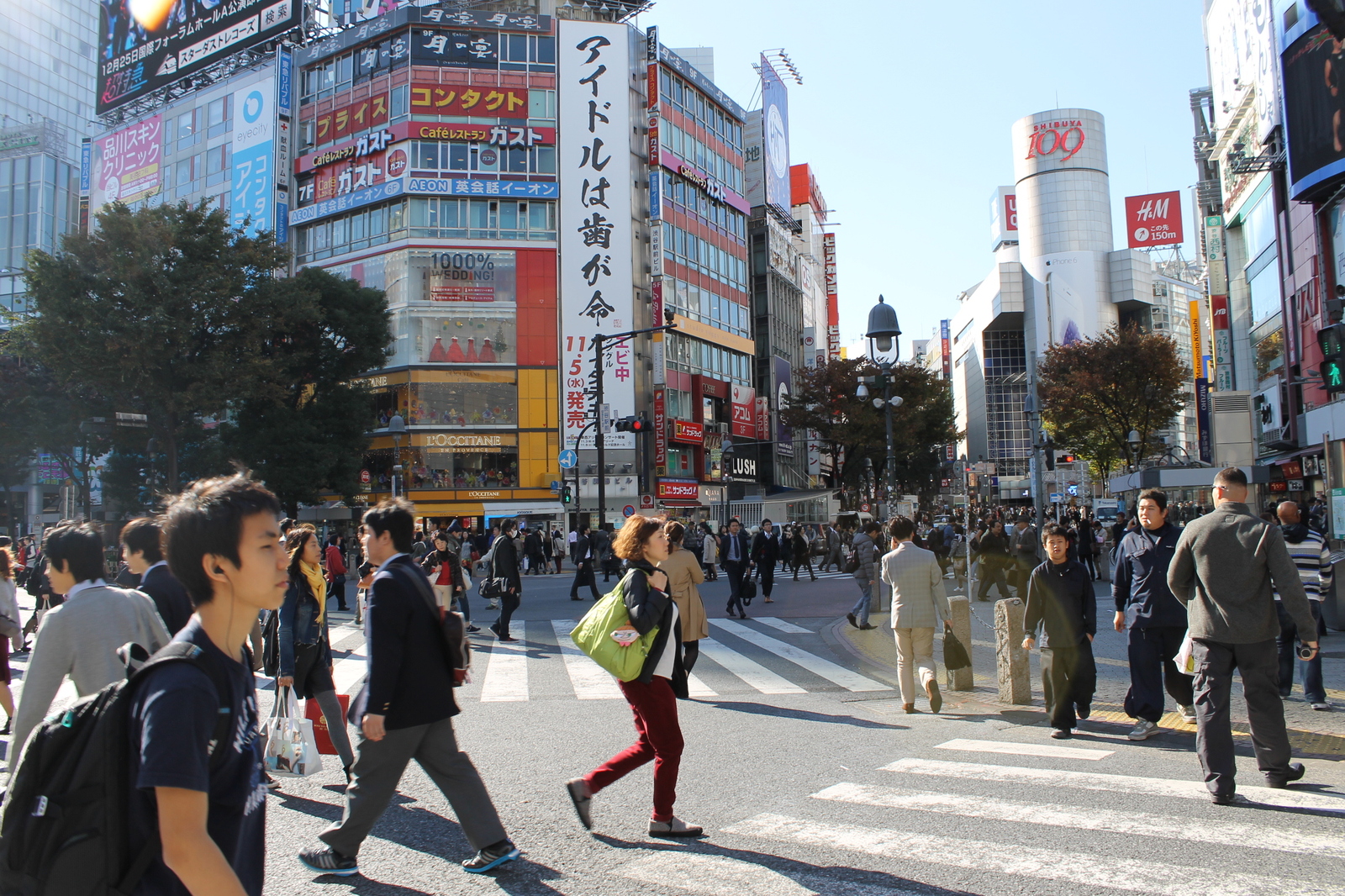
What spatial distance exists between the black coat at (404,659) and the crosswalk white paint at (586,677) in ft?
13.5

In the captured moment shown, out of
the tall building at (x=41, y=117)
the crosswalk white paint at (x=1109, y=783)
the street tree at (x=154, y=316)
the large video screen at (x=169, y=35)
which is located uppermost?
the tall building at (x=41, y=117)

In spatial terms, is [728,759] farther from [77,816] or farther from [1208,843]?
[77,816]

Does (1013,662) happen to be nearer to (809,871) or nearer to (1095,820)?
(1095,820)

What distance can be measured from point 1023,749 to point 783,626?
869 centimetres

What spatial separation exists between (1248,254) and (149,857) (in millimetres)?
48470

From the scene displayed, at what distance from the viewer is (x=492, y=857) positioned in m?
4.38

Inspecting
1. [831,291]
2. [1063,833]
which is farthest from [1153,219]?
[1063,833]

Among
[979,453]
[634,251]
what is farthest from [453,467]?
[979,453]

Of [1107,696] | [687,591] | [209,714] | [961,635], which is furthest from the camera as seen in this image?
[687,591]

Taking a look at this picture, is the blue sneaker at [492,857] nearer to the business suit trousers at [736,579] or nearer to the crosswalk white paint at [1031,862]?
the crosswalk white paint at [1031,862]

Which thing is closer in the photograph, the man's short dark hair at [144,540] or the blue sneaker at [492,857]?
the blue sneaker at [492,857]

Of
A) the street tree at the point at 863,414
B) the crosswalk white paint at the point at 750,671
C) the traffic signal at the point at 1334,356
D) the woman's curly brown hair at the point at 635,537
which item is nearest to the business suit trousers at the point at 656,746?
the woman's curly brown hair at the point at 635,537

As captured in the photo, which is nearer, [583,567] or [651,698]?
[651,698]

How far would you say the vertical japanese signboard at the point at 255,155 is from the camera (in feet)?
162
